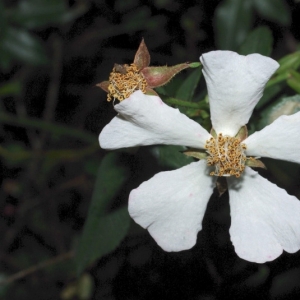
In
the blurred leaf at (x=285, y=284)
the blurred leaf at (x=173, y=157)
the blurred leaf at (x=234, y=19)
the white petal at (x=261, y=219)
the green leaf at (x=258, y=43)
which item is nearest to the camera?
the white petal at (x=261, y=219)

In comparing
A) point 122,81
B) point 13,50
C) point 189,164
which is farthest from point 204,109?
point 13,50

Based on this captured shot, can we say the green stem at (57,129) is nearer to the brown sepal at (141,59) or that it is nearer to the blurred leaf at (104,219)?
the blurred leaf at (104,219)

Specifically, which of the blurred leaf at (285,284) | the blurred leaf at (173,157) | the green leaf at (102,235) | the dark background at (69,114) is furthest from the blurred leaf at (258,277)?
the blurred leaf at (173,157)

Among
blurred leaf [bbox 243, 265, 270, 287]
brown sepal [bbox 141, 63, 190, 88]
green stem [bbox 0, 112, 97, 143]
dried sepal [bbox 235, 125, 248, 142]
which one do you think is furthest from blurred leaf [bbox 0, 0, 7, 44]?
blurred leaf [bbox 243, 265, 270, 287]

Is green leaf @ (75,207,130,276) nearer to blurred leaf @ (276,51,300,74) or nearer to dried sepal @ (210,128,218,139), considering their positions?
dried sepal @ (210,128,218,139)

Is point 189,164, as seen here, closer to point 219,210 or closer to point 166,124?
point 166,124

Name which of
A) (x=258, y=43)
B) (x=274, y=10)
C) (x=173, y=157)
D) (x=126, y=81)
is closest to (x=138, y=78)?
(x=126, y=81)
